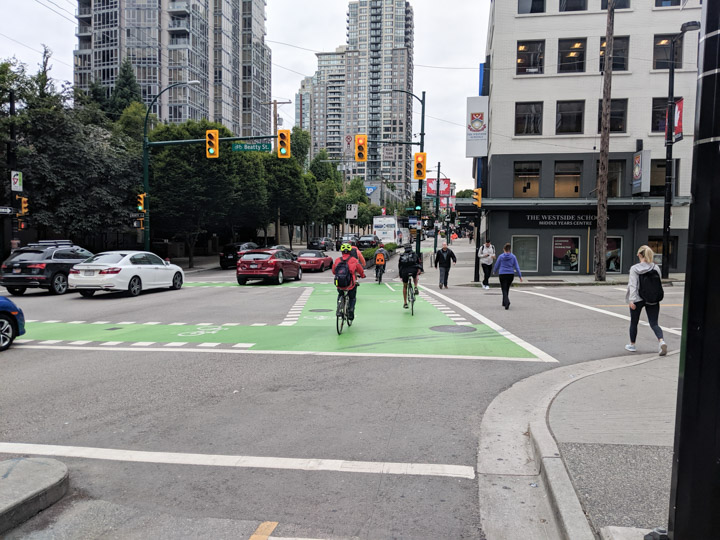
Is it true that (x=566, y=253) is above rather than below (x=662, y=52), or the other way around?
below

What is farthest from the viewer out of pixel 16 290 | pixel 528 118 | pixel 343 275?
pixel 528 118

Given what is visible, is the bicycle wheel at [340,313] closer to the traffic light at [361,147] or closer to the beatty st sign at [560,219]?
the traffic light at [361,147]

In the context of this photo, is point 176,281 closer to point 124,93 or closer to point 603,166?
point 603,166

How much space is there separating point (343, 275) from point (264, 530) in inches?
322

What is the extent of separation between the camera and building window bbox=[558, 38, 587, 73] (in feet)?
97.1

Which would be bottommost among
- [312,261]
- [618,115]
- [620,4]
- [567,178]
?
[312,261]

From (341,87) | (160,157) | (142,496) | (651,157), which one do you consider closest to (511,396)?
(142,496)

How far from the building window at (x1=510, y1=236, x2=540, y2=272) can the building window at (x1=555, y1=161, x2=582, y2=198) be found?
2.94 m

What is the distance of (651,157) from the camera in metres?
29.0

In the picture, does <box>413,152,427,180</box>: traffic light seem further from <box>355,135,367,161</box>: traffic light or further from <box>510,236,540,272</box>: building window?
<box>510,236,540,272</box>: building window

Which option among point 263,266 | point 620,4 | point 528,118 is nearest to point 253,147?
point 263,266

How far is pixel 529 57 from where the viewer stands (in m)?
30.1

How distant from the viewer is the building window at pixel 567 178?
29812 mm

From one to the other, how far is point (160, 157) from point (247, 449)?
3378 cm
